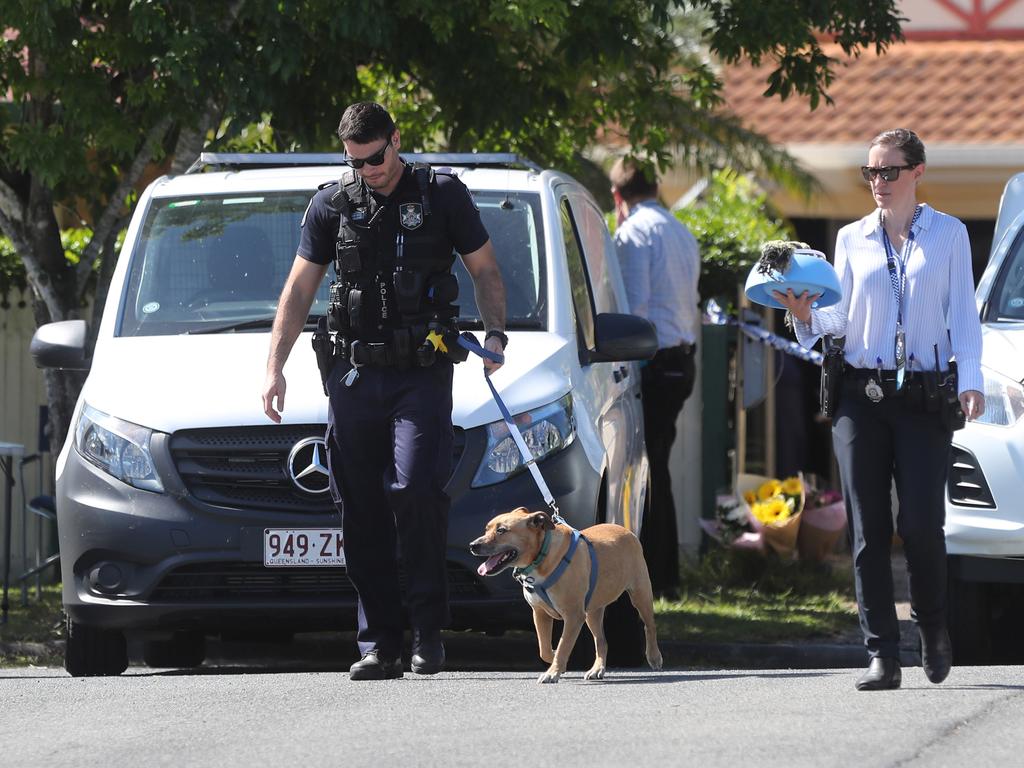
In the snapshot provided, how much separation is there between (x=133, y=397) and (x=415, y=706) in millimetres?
1770

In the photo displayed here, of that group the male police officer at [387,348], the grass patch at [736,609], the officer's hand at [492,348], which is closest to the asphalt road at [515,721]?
the male police officer at [387,348]

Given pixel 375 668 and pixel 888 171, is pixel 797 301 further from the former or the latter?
pixel 375 668

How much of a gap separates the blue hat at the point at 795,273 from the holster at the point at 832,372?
233 millimetres

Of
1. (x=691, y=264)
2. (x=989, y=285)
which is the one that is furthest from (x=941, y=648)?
(x=691, y=264)

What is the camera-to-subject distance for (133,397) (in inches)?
269

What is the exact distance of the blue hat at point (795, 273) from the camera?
571cm

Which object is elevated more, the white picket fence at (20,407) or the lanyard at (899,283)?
the lanyard at (899,283)

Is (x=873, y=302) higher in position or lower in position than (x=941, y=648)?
higher

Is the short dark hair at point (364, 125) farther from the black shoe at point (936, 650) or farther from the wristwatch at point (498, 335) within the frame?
the black shoe at point (936, 650)

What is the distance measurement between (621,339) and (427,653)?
1.51 meters

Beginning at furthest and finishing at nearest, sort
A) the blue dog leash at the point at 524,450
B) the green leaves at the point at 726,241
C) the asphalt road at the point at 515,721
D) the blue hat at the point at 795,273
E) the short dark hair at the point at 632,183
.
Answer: the green leaves at the point at 726,241 < the short dark hair at the point at 632,183 < the blue dog leash at the point at 524,450 < the blue hat at the point at 795,273 < the asphalt road at the point at 515,721

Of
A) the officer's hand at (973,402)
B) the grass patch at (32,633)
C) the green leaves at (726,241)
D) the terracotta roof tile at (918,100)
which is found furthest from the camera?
the terracotta roof tile at (918,100)

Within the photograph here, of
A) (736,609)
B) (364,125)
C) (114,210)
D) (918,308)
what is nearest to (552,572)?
(918,308)

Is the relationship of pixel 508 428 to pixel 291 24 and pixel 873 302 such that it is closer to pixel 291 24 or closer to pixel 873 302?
pixel 873 302
